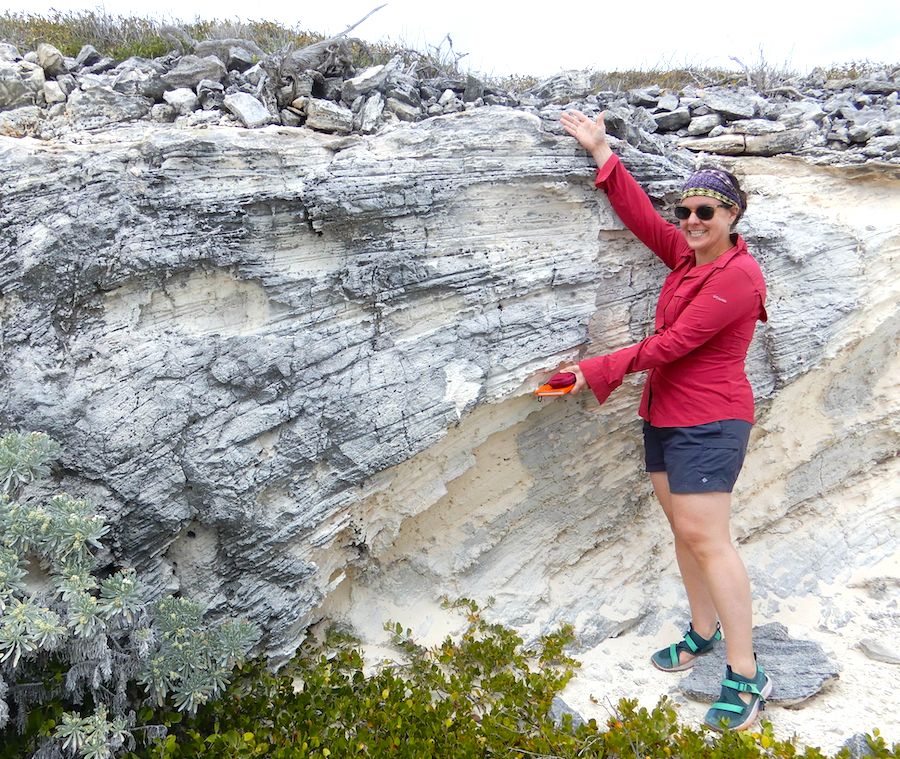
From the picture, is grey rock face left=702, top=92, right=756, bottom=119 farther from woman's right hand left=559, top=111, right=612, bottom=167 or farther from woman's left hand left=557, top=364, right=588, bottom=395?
woman's left hand left=557, top=364, right=588, bottom=395

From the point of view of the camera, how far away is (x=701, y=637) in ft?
16.5

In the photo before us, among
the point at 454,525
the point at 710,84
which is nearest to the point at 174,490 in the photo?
the point at 454,525

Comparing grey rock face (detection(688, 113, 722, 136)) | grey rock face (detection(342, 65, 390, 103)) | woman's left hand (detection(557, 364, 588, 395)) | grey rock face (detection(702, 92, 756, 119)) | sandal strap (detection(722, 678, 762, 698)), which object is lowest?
sandal strap (detection(722, 678, 762, 698))

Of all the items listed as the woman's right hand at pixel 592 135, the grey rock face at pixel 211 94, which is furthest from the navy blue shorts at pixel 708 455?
the grey rock face at pixel 211 94

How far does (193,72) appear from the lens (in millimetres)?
5340

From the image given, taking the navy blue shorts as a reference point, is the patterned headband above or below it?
above

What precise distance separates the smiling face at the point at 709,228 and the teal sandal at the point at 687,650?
8.86 feet

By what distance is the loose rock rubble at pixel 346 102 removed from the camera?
5086 mm

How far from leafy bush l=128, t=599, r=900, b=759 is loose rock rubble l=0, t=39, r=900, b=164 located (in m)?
3.84

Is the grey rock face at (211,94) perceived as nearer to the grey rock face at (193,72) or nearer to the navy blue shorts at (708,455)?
the grey rock face at (193,72)

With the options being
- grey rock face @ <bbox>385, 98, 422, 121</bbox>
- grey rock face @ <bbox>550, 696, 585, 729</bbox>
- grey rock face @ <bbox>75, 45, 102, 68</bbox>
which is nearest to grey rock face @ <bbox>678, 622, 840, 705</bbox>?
grey rock face @ <bbox>550, 696, 585, 729</bbox>

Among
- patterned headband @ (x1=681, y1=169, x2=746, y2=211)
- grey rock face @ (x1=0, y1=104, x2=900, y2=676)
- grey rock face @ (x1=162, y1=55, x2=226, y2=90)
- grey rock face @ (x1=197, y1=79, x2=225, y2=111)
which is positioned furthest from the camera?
grey rock face @ (x1=162, y1=55, x2=226, y2=90)

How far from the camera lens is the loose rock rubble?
16.7ft

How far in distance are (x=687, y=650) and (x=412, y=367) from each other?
9.46 feet
